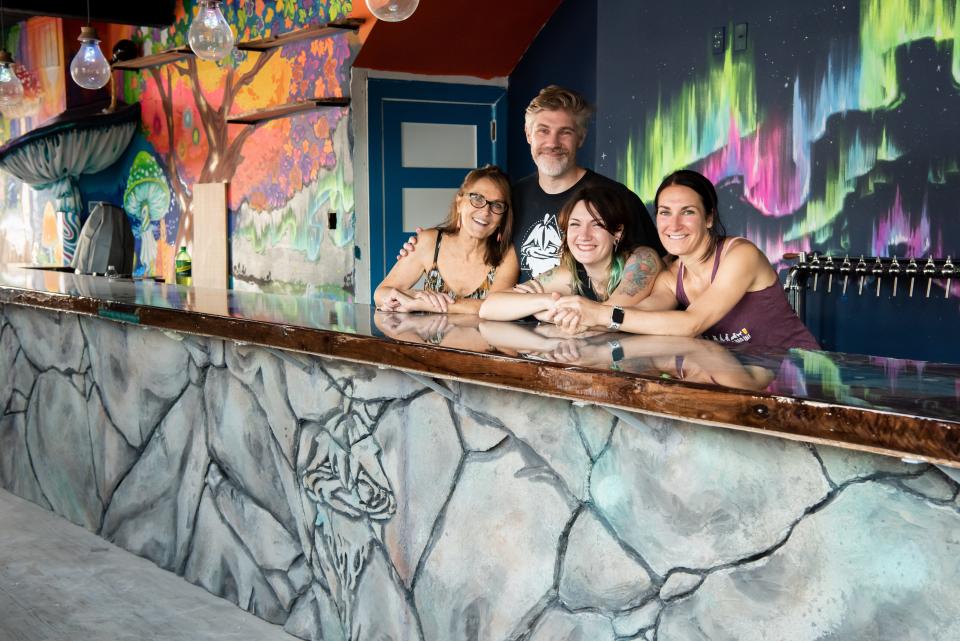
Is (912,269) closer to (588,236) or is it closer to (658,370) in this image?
(588,236)

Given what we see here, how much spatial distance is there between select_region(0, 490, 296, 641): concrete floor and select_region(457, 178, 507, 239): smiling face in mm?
1426

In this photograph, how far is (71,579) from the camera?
3.67 m

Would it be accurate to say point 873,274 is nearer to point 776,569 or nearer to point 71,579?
point 776,569

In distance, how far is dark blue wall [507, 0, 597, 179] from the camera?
7082 mm

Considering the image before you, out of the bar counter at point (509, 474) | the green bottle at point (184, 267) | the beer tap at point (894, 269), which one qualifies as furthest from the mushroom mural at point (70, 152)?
the beer tap at point (894, 269)

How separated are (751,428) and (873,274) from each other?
9.95 feet

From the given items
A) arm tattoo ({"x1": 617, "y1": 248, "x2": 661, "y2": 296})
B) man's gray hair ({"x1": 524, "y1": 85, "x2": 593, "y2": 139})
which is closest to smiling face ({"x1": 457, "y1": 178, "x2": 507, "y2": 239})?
A: man's gray hair ({"x1": 524, "y1": 85, "x2": 593, "y2": 139})

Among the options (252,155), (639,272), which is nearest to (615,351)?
(639,272)

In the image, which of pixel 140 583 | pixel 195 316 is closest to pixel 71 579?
pixel 140 583

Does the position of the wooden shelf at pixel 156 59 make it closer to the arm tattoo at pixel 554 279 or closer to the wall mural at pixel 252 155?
the wall mural at pixel 252 155

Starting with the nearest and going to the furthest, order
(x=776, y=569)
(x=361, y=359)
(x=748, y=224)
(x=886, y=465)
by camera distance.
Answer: (x=886, y=465)
(x=776, y=569)
(x=361, y=359)
(x=748, y=224)

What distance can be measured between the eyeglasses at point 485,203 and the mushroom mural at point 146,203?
6.83 meters

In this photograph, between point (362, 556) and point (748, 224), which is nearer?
point (362, 556)

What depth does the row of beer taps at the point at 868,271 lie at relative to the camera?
4227 mm
